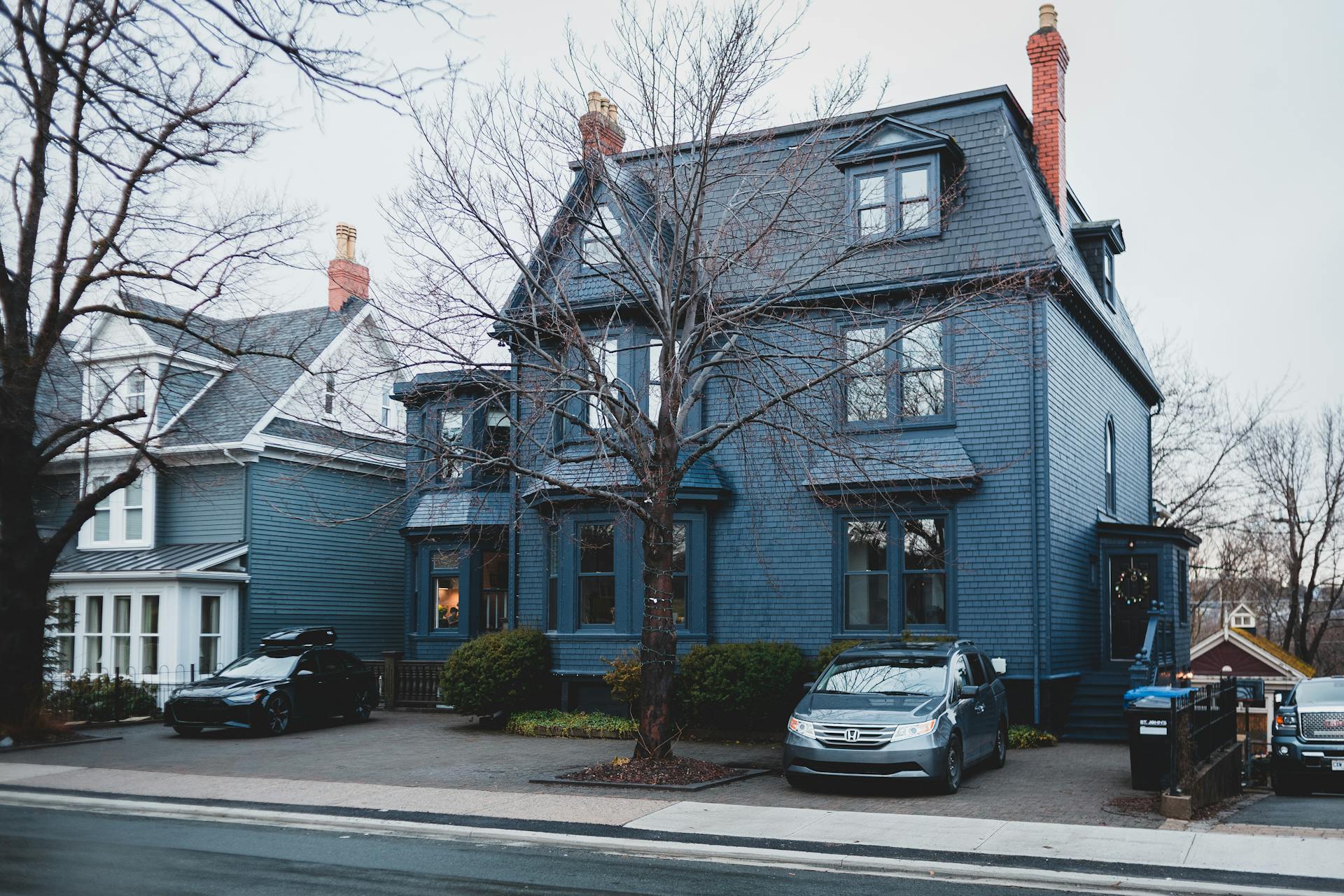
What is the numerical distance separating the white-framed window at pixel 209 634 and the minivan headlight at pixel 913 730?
764 inches

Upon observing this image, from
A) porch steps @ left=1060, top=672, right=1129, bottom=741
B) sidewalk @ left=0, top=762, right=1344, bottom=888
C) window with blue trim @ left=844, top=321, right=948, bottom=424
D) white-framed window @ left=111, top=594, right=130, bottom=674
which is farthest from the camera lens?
white-framed window @ left=111, top=594, right=130, bottom=674

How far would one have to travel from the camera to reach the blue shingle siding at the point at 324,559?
1139 inches

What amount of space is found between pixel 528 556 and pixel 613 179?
9.64m

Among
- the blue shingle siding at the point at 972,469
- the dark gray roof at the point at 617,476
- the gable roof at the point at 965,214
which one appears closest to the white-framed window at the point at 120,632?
the blue shingle siding at the point at 972,469

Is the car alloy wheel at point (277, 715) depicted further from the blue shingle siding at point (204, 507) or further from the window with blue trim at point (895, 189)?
the window with blue trim at point (895, 189)

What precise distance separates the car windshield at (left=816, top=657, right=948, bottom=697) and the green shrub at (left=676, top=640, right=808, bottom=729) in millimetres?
3726

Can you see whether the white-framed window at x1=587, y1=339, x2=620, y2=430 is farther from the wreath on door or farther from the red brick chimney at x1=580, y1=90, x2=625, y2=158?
the wreath on door

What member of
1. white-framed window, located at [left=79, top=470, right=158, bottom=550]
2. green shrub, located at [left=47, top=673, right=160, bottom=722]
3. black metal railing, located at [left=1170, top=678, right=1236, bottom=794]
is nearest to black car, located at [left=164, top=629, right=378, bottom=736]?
green shrub, located at [left=47, top=673, right=160, bottom=722]

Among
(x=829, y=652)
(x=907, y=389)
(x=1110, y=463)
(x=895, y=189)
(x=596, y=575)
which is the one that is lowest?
(x=829, y=652)

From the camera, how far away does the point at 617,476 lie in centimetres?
2084

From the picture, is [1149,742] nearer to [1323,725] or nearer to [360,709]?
[1323,725]

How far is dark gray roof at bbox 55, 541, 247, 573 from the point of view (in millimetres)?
27328

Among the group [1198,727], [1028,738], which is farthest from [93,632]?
[1198,727]

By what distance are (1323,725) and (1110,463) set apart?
9880 mm
